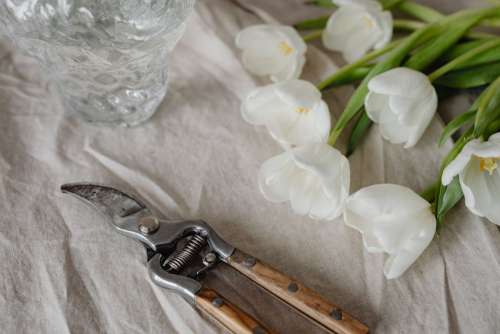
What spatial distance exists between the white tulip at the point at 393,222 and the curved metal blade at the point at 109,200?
0.83ft

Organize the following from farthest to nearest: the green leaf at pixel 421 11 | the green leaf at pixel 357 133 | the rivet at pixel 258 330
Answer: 1. the green leaf at pixel 421 11
2. the green leaf at pixel 357 133
3. the rivet at pixel 258 330

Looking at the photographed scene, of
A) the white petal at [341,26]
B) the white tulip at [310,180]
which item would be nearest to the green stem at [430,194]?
the white tulip at [310,180]

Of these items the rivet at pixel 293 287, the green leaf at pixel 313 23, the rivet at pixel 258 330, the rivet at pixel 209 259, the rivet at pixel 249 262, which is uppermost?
the green leaf at pixel 313 23

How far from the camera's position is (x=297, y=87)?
0.78 m

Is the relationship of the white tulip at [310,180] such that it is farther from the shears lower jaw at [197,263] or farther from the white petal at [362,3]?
the white petal at [362,3]

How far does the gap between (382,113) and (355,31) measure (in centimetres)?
20

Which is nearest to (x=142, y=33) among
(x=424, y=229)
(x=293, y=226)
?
(x=293, y=226)

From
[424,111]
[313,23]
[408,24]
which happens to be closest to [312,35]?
[313,23]

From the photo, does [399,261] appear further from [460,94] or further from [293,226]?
[460,94]

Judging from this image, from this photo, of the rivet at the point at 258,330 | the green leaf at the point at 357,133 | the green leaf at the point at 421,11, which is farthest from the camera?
the green leaf at the point at 421,11

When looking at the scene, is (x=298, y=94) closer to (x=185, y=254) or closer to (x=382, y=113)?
(x=382, y=113)

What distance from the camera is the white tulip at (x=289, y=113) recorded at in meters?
0.78

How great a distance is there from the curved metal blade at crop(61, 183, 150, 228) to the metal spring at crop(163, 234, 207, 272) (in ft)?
0.22

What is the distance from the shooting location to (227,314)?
2.05 ft
